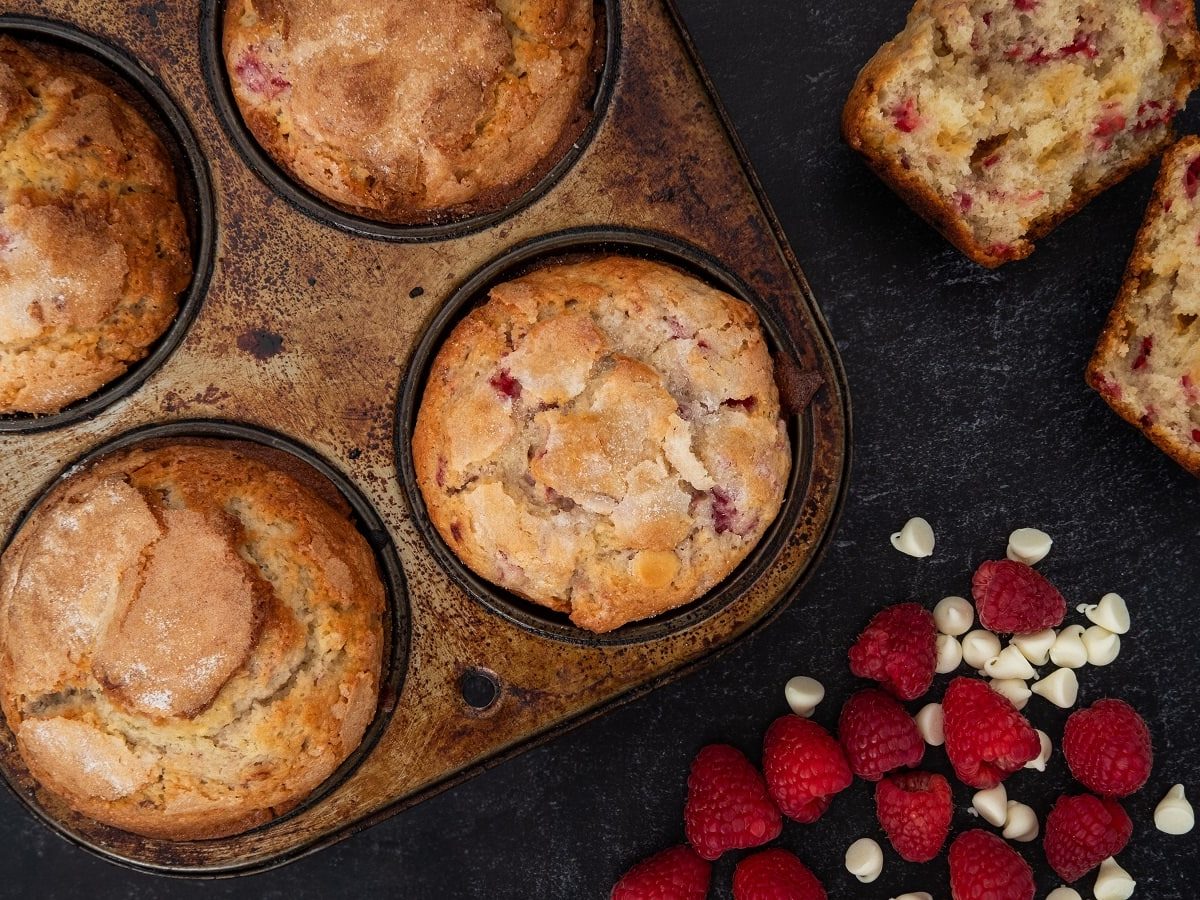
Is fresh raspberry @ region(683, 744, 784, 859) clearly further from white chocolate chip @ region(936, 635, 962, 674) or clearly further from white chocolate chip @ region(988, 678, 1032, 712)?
white chocolate chip @ region(988, 678, 1032, 712)

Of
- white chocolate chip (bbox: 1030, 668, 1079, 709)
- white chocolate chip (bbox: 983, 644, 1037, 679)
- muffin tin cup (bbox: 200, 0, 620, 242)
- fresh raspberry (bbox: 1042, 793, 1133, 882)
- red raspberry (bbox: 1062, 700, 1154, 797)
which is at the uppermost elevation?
muffin tin cup (bbox: 200, 0, 620, 242)

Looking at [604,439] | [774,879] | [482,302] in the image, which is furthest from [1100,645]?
[482,302]

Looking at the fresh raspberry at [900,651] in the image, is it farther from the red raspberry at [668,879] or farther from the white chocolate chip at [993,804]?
the red raspberry at [668,879]

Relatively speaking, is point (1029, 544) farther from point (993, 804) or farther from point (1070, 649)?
point (993, 804)

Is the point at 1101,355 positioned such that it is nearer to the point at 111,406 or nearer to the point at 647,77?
the point at 647,77

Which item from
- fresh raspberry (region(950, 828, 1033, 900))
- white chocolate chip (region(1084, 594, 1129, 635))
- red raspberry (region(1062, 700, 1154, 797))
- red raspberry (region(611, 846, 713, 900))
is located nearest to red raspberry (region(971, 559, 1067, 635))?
white chocolate chip (region(1084, 594, 1129, 635))

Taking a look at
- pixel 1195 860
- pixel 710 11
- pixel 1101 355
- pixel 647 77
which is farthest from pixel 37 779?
pixel 1195 860

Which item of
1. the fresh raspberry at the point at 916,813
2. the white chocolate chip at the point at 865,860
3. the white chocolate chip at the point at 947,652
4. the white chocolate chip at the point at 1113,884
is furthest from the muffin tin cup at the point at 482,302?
the white chocolate chip at the point at 1113,884
